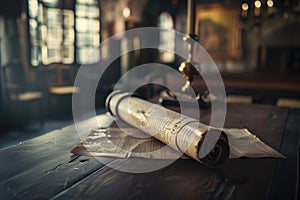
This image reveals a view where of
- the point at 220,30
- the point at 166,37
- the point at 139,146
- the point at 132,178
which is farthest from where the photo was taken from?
the point at 166,37

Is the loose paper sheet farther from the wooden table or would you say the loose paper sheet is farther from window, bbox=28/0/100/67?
window, bbox=28/0/100/67

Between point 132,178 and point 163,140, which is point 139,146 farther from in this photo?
point 132,178

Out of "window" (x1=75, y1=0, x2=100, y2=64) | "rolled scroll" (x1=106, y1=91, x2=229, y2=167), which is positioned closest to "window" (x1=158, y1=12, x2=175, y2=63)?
"window" (x1=75, y1=0, x2=100, y2=64)

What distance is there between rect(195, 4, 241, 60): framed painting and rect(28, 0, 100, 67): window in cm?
221

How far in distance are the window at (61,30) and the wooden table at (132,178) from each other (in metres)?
4.25

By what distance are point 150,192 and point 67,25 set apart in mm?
5086

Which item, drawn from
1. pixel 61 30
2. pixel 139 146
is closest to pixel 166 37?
pixel 61 30

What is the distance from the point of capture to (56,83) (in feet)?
16.9

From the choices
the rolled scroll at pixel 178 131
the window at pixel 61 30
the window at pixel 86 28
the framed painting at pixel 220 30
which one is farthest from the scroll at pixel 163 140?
the framed painting at pixel 220 30

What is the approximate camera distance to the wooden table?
30.2 inches

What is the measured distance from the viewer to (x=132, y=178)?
0.86m

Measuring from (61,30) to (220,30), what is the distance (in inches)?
129

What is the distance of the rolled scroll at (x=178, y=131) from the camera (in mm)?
911

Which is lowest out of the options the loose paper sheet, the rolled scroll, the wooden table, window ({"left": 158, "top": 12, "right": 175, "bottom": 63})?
the wooden table
